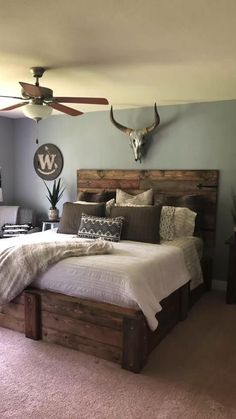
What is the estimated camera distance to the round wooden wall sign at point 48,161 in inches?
202

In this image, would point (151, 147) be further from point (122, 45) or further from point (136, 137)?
point (122, 45)

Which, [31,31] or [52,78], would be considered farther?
[52,78]

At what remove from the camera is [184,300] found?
10.5 feet

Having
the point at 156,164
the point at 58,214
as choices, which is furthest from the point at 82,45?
the point at 58,214

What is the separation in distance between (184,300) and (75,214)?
1.57 meters

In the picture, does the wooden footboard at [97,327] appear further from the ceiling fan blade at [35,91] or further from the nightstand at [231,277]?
the ceiling fan blade at [35,91]

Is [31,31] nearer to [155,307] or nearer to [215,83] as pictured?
[215,83]

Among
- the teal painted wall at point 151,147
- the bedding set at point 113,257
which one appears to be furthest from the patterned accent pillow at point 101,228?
the teal painted wall at point 151,147

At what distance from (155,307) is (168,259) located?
0.57 meters

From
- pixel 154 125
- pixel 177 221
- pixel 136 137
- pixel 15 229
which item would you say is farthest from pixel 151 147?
pixel 15 229

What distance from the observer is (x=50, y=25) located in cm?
199

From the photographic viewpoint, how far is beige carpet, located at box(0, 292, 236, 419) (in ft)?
6.51

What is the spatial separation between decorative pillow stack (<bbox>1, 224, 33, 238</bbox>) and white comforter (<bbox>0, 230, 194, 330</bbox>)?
1.71 m

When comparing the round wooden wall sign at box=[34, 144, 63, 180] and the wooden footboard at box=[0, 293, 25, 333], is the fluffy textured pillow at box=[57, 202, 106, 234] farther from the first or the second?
the round wooden wall sign at box=[34, 144, 63, 180]
